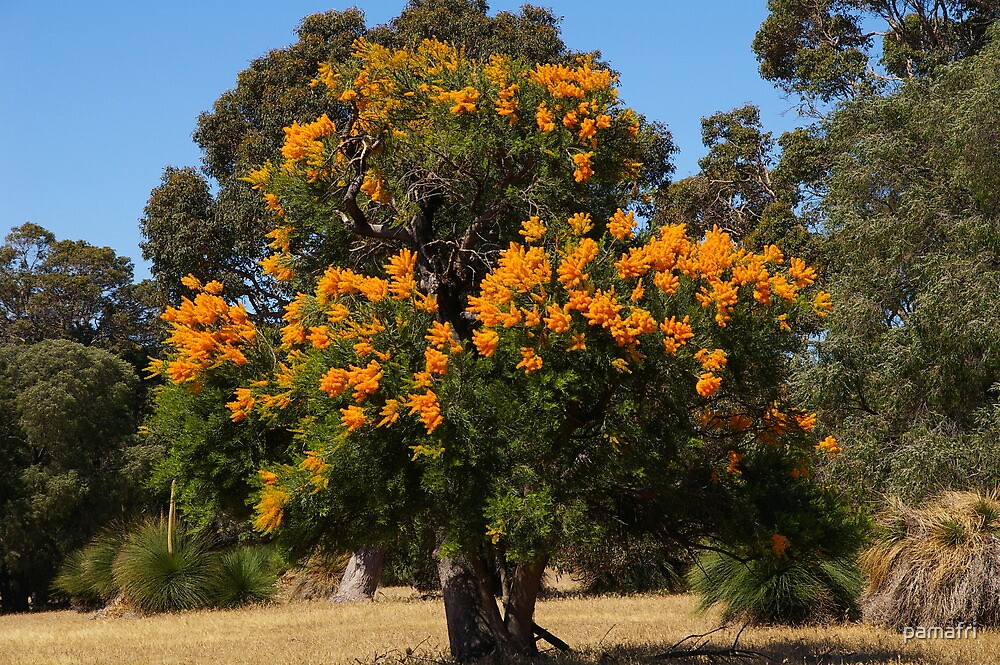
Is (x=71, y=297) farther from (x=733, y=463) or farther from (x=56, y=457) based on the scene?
(x=733, y=463)

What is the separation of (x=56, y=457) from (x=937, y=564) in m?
21.3

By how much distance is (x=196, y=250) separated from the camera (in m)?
19.4

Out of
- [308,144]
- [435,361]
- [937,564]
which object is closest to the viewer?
[435,361]

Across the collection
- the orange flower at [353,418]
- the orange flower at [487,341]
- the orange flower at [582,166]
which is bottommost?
the orange flower at [353,418]

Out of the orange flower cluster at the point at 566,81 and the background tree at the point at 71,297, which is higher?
the background tree at the point at 71,297

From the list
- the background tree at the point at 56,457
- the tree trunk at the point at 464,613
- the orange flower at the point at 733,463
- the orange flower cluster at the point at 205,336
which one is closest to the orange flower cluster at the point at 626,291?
the orange flower at the point at 733,463

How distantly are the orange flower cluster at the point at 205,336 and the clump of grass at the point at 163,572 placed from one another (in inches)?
414

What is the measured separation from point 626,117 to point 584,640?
5983 millimetres

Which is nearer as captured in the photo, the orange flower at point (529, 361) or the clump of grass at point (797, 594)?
the orange flower at point (529, 361)

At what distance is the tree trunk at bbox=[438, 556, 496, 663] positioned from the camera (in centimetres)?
918

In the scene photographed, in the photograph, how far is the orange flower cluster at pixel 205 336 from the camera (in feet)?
26.8

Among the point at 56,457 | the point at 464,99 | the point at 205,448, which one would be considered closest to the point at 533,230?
the point at 464,99

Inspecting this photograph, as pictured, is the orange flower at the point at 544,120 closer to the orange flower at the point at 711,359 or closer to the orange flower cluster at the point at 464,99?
the orange flower cluster at the point at 464,99

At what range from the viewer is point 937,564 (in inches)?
428
